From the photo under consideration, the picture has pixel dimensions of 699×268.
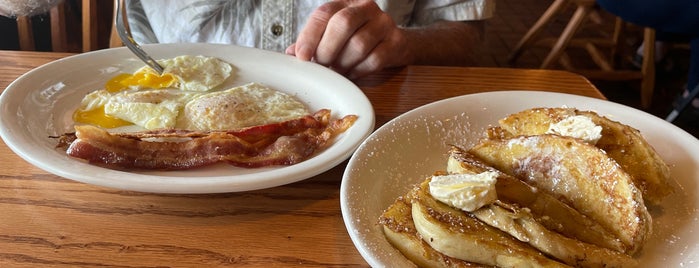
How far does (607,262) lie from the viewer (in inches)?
27.1

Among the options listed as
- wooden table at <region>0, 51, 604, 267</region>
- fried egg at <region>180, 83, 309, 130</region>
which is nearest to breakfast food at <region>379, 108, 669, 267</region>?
wooden table at <region>0, 51, 604, 267</region>

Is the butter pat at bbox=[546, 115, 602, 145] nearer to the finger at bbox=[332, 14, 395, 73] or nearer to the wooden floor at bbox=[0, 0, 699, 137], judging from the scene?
the finger at bbox=[332, 14, 395, 73]

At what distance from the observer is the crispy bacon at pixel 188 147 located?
0.89 m

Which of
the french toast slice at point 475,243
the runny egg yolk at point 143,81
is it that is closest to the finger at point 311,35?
the runny egg yolk at point 143,81

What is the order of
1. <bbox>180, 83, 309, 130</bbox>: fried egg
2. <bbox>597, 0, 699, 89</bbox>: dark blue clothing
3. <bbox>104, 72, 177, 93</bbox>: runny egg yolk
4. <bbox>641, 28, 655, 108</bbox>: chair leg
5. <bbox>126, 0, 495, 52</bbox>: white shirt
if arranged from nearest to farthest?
1. <bbox>180, 83, 309, 130</bbox>: fried egg
2. <bbox>104, 72, 177, 93</bbox>: runny egg yolk
3. <bbox>126, 0, 495, 52</bbox>: white shirt
4. <bbox>597, 0, 699, 89</bbox>: dark blue clothing
5. <bbox>641, 28, 655, 108</bbox>: chair leg

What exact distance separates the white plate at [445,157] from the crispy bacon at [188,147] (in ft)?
0.37

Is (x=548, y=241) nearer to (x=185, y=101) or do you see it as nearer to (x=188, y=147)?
(x=188, y=147)

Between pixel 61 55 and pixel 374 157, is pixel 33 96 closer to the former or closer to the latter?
pixel 61 55

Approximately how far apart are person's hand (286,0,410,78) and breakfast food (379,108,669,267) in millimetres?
456

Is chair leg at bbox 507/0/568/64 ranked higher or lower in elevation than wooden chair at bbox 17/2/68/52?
lower

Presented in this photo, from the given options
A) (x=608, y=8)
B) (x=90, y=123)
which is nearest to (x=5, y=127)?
(x=90, y=123)

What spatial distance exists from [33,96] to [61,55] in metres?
0.26

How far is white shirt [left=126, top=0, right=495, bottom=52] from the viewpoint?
1604mm

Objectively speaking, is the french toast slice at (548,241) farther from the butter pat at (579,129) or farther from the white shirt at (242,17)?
the white shirt at (242,17)
